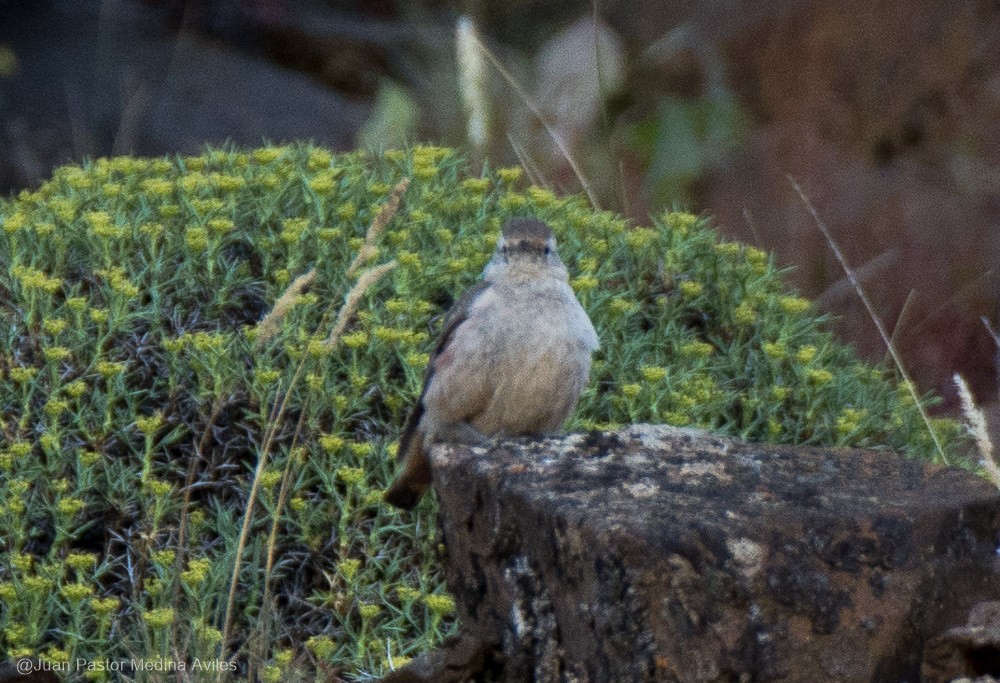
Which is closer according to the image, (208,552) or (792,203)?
(208,552)

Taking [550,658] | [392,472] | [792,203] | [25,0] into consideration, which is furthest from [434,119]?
[550,658]

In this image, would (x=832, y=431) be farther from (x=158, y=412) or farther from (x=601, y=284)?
(x=158, y=412)

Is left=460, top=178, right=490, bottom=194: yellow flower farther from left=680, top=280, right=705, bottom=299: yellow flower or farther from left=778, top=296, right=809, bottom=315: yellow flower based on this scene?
left=778, top=296, right=809, bottom=315: yellow flower

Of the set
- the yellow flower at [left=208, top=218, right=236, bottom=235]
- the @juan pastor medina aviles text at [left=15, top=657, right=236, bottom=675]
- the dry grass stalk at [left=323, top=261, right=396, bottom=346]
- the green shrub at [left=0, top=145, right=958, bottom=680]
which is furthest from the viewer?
the yellow flower at [left=208, top=218, right=236, bottom=235]

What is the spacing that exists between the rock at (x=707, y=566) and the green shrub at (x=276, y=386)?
712 millimetres

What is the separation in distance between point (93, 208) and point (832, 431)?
7.97ft

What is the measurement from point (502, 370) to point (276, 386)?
74cm

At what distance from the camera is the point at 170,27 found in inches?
372

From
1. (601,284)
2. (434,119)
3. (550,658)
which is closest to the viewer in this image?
(550,658)

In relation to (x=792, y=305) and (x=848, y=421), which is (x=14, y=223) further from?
(x=848, y=421)

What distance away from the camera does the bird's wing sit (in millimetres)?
4098

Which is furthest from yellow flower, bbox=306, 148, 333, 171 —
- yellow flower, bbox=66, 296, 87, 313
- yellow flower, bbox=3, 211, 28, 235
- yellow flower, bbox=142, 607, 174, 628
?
yellow flower, bbox=142, 607, 174, 628

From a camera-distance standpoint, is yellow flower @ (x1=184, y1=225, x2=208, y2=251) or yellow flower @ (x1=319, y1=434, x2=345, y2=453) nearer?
yellow flower @ (x1=319, y1=434, x2=345, y2=453)

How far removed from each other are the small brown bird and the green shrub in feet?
0.81
